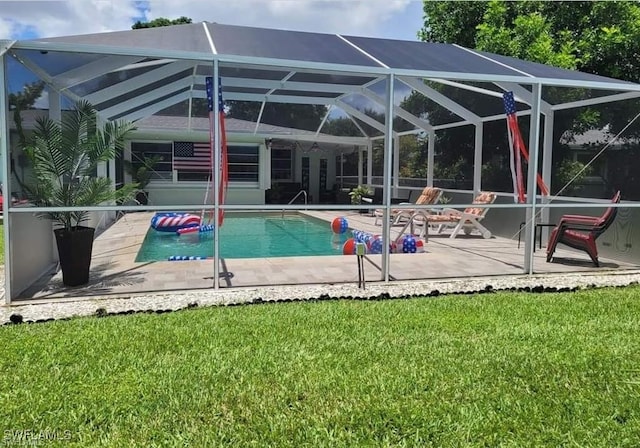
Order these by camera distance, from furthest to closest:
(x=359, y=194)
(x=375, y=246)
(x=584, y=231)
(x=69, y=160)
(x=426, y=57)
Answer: (x=359, y=194), (x=375, y=246), (x=584, y=231), (x=426, y=57), (x=69, y=160)

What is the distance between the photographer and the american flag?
18.0 metres

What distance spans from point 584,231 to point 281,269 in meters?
4.69

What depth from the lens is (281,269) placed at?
709cm

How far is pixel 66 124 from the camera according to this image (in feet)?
20.2

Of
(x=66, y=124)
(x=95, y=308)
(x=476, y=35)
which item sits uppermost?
(x=476, y=35)

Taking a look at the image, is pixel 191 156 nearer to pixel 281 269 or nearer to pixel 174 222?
pixel 174 222

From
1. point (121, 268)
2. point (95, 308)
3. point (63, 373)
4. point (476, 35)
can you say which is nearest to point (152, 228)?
point (121, 268)

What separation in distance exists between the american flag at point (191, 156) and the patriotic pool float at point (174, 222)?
6301mm

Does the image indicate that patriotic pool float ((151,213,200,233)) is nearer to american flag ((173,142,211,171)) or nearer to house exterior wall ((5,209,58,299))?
house exterior wall ((5,209,58,299))

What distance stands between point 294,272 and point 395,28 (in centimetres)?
1436

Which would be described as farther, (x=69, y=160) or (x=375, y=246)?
(x=375, y=246)

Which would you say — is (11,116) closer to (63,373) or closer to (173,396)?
(63,373)

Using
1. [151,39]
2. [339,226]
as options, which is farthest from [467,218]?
[151,39]

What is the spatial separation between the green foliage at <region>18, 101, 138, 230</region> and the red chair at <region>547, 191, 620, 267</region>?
6.41 metres
